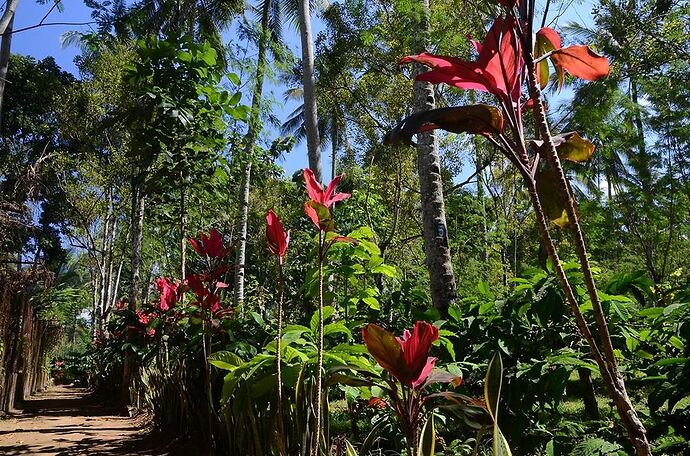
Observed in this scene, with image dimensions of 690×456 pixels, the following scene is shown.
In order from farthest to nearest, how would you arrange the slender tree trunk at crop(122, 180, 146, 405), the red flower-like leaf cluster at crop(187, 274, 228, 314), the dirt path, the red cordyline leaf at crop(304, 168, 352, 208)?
the slender tree trunk at crop(122, 180, 146, 405)
the dirt path
the red flower-like leaf cluster at crop(187, 274, 228, 314)
the red cordyline leaf at crop(304, 168, 352, 208)

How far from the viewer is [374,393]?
5.02ft

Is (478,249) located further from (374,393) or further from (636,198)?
(374,393)

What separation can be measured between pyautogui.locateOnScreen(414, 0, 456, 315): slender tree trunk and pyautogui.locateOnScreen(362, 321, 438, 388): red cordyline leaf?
260 cm

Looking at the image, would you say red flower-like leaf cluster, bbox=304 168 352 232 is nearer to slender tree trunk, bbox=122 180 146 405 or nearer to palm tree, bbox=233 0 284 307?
palm tree, bbox=233 0 284 307

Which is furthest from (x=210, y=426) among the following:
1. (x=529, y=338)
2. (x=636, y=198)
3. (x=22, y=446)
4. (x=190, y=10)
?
(x=636, y=198)

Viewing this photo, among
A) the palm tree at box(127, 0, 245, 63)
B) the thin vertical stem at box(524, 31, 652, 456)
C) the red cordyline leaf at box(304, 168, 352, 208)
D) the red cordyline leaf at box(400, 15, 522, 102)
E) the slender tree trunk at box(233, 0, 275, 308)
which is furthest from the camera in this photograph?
the palm tree at box(127, 0, 245, 63)

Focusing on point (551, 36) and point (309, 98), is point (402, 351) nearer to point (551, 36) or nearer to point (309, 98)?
point (551, 36)

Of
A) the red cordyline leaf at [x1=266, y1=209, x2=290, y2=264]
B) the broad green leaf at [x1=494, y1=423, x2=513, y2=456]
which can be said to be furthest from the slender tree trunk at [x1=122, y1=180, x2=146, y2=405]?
the broad green leaf at [x1=494, y1=423, x2=513, y2=456]

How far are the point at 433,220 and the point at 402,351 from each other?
3.03 metres

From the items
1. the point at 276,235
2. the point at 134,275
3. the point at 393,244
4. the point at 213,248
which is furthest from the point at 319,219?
the point at 134,275

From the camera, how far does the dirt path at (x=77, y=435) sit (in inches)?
128

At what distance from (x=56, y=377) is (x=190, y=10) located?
15.7 m

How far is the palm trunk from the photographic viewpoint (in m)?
6.51

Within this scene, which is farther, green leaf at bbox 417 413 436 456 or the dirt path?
the dirt path
